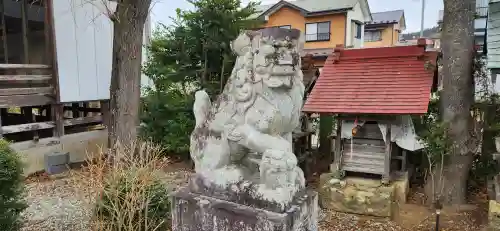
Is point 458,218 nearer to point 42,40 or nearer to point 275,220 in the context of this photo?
point 275,220

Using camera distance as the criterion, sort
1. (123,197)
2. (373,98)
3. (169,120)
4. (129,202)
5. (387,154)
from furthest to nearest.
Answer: (169,120) < (387,154) < (373,98) < (123,197) < (129,202)

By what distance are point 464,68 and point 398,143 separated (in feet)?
5.34

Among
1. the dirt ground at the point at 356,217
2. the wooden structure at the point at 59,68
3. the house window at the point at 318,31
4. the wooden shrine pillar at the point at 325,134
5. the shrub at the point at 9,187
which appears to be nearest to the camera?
the shrub at the point at 9,187

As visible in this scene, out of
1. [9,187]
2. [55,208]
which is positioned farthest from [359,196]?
[55,208]

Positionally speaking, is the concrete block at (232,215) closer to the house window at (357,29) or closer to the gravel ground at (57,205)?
the gravel ground at (57,205)

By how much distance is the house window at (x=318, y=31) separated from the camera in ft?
58.4

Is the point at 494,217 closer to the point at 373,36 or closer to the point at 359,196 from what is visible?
the point at 359,196

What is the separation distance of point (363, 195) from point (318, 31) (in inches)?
528

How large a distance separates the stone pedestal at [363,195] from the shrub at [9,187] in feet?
15.3

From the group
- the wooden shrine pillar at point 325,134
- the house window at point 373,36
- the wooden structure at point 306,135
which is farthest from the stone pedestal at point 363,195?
the house window at point 373,36

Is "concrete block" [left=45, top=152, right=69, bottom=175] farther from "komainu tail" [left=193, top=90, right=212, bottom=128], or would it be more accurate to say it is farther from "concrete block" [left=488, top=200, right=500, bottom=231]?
"concrete block" [left=488, top=200, right=500, bottom=231]

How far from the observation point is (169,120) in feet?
27.5

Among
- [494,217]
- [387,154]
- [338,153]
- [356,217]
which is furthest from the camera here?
[338,153]

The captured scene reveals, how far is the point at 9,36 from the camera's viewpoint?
11.0 metres
